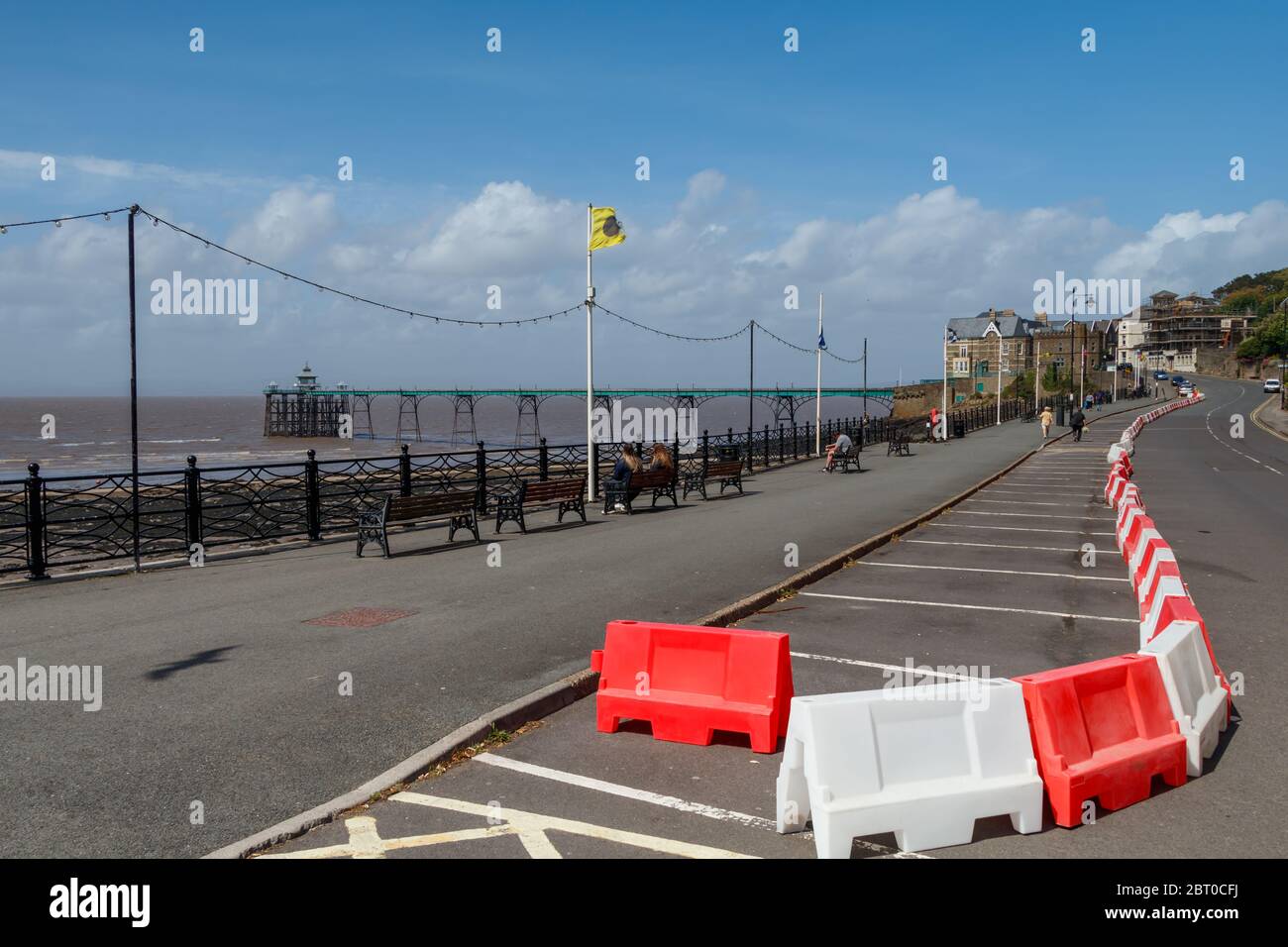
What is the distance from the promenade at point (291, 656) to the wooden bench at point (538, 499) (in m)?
0.38

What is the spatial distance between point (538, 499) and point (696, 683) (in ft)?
38.4

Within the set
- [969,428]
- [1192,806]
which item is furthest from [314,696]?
[969,428]

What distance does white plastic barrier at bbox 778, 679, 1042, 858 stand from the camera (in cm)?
471

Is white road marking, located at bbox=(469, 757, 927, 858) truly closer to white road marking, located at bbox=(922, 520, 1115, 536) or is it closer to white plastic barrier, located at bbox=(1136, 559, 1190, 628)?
white plastic barrier, located at bbox=(1136, 559, 1190, 628)

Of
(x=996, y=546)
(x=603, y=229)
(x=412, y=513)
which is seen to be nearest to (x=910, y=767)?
(x=996, y=546)

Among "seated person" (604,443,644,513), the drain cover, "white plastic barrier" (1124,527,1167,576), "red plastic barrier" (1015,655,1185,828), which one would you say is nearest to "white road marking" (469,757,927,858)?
"red plastic barrier" (1015,655,1185,828)

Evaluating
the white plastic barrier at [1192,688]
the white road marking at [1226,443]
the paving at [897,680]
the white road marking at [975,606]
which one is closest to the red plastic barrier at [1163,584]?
the paving at [897,680]

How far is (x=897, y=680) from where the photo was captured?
7781 millimetres

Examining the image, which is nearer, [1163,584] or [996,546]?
[1163,584]

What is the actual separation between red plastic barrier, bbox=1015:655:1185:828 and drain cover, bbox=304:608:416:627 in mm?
6478

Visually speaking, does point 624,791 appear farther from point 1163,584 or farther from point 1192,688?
point 1163,584
